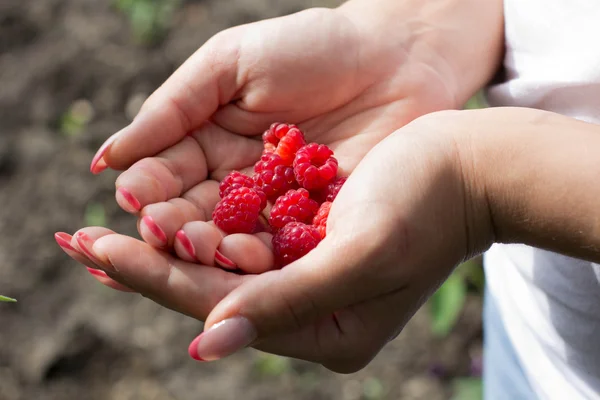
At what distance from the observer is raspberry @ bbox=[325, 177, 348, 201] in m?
1.26

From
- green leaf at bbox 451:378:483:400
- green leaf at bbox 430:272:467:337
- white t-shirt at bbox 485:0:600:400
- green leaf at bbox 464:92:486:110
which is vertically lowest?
green leaf at bbox 451:378:483:400

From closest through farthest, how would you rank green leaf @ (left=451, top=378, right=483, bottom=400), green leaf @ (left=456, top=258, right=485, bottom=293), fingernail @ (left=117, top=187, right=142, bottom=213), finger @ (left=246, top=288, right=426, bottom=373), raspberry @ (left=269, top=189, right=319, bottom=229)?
finger @ (left=246, top=288, right=426, bottom=373), fingernail @ (left=117, top=187, right=142, bottom=213), raspberry @ (left=269, top=189, right=319, bottom=229), green leaf @ (left=451, top=378, right=483, bottom=400), green leaf @ (left=456, top=258, right=485, bottom=293)

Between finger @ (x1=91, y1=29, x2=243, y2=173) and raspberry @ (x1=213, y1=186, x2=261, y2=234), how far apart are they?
20 centimetres

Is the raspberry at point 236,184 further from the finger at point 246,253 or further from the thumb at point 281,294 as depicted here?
the thumb at point 281,294

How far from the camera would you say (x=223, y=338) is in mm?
943

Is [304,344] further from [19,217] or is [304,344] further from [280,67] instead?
[19,217]

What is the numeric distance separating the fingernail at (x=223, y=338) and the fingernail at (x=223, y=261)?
0.46 ft

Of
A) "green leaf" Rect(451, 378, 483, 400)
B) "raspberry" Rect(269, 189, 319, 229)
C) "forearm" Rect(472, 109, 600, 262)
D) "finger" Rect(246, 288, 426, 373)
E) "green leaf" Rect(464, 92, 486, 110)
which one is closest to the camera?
"forearm" Rect(472, 109, 600, 262)

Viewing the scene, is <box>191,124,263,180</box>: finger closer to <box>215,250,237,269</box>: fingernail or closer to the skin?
the skin

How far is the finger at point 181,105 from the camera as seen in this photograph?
129 cm

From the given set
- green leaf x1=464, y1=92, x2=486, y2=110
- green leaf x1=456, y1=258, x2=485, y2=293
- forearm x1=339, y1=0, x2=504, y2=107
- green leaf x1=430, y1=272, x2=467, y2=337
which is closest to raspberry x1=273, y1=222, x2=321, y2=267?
forearm x1=339, y1=0, x2=504, y2=107

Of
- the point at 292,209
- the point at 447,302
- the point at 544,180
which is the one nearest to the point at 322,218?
the point at 292,209

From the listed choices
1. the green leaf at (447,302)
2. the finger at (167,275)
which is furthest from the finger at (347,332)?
the green leaf at (447,302)

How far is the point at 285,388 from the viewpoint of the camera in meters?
2.06
